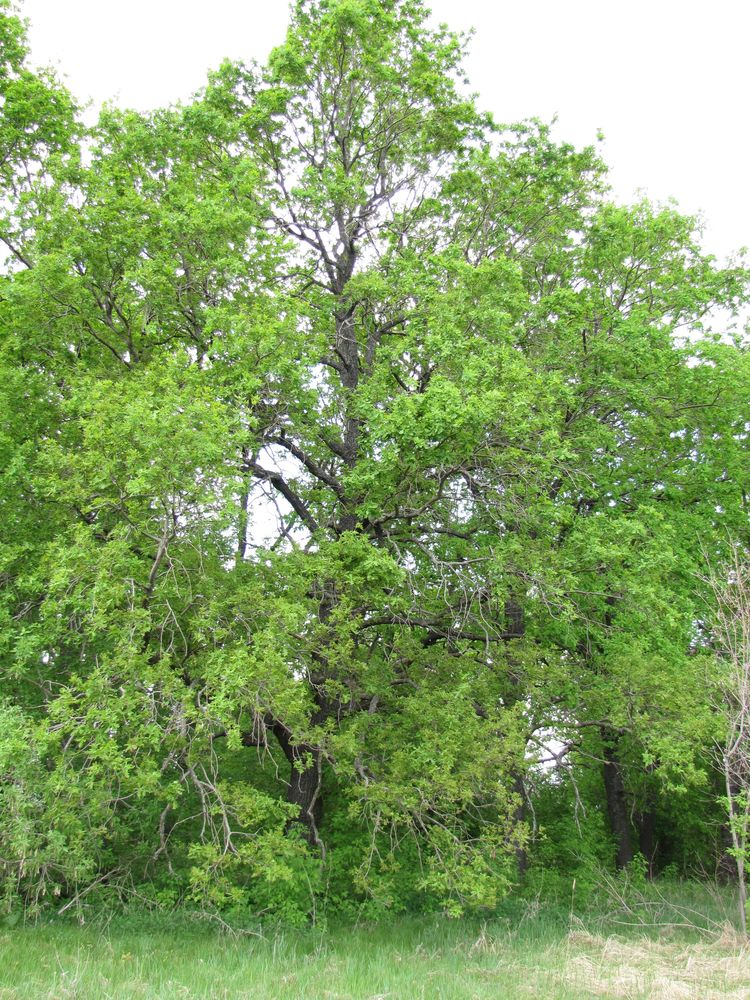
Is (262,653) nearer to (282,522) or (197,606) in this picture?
(197,606)

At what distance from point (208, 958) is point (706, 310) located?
46.3 ft

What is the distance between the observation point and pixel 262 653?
801 cm

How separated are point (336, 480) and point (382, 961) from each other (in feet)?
23.3

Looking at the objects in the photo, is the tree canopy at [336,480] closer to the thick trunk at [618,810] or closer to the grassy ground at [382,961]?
the grassy ground at [382,961]

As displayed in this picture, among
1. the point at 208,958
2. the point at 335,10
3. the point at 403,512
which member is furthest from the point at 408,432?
the point at 335,10

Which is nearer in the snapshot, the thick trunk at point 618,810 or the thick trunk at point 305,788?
the thick trunk at point 305,788

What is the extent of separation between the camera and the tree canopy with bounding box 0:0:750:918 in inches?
323

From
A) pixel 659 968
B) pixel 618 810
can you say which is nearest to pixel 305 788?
pixel 659 968

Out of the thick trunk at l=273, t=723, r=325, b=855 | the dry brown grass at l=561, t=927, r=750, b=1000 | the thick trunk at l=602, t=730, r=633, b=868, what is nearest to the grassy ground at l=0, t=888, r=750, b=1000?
the dry brown grass at l=561, t=927, r=750, b=1000

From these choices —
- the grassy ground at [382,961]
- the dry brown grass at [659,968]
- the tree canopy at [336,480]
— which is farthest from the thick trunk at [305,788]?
the dry brown grass at [659,968]

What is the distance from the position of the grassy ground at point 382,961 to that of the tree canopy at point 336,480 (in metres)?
0.65

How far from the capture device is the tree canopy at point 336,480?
8.20 m

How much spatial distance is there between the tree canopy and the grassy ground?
0.65 meters

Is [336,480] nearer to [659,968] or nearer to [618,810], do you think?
[659,968]
